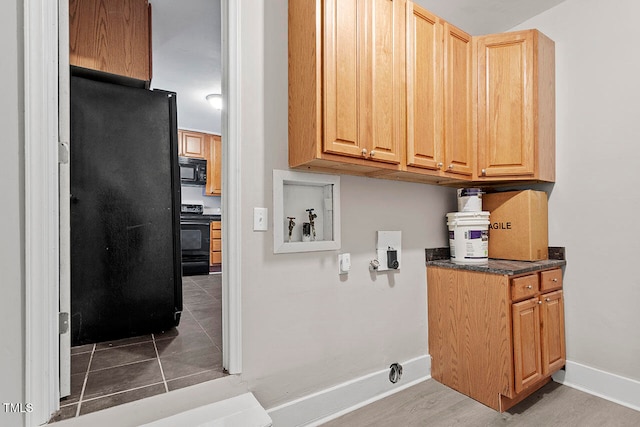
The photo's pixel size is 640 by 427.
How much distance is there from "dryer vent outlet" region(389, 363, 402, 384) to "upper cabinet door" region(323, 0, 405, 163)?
1.41 m

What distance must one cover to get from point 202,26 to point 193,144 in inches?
129

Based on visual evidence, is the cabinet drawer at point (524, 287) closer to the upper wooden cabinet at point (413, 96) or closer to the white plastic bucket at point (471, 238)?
the white plastic bucket at point (471, 238)

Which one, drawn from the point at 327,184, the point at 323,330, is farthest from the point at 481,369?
the point at 327,184

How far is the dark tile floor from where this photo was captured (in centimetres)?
131

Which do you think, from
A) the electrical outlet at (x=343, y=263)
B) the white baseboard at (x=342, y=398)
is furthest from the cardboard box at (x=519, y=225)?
the electrical outlet at (x=343, y=263)

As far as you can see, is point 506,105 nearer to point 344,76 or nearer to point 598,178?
point 598,178

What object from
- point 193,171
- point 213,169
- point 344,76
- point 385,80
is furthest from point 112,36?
point 213,169

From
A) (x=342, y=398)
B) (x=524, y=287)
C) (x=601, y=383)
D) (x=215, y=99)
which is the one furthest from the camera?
(x=215, y=99)

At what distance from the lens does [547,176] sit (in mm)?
2238

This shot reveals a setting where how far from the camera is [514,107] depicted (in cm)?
217

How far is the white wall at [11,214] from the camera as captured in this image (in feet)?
3.71

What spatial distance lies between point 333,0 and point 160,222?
181 cm

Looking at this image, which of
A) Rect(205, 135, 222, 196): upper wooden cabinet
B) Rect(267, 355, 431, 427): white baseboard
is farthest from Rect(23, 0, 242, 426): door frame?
Rect(205, 135, 222, 196): upper wooden cabinet

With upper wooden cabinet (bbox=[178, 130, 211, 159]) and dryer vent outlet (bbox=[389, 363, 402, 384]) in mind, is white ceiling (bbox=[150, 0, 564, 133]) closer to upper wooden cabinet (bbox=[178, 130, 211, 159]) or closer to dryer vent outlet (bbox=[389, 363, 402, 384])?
upper wooden cabinet (bbox=[178, 130, 211, 159])
